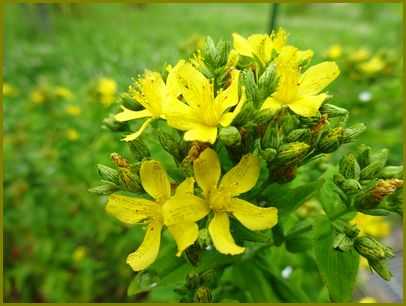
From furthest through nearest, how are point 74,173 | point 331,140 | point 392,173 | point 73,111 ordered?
1. point 73,111
2. point 74,173
3. point 392,173
4. point 331,140

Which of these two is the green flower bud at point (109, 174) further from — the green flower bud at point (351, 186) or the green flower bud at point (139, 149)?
the green flower bud at point (351, 186)

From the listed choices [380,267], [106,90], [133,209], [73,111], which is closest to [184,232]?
[133,209]

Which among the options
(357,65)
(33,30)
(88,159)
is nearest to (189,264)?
(88,159)

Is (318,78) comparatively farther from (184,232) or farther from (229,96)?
(184,232)

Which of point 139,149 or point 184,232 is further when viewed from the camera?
point 139,149

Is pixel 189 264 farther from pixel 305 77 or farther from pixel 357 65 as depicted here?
pixel 357 65

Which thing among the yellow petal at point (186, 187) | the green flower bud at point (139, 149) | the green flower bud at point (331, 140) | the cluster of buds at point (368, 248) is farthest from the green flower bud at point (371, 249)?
the green flower bud at point (139, 149)

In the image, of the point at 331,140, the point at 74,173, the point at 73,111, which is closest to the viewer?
the point at 331,140
